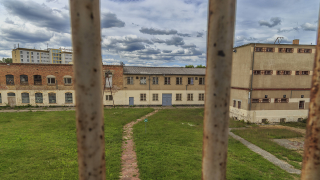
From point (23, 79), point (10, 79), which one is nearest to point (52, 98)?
point (23, 79)

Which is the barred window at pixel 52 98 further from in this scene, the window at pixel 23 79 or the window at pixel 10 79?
the window at pixel 10 79

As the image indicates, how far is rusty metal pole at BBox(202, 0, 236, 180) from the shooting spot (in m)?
2.24

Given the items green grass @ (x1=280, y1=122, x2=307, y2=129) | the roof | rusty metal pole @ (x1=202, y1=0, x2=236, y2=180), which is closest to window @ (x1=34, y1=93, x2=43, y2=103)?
the roof

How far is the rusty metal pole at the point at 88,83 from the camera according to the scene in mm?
2014

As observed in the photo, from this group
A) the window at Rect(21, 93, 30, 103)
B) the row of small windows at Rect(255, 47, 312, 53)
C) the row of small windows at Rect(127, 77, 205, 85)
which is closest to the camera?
the row of small windows at Rect(255, 47, 312, 53)

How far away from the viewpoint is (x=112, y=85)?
2816cm

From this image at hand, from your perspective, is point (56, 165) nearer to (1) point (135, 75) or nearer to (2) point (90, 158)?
(2) point (90, 158)

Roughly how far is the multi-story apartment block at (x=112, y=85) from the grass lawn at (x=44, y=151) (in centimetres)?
1165

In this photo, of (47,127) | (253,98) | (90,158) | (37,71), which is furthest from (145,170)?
(37,71)

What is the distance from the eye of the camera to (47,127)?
15.8m

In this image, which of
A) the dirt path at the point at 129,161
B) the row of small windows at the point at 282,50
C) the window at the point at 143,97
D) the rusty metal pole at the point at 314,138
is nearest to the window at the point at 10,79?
the window at the point at 143,97

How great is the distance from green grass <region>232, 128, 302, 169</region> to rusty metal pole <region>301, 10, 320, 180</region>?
913cm

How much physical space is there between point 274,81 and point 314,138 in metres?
20.4

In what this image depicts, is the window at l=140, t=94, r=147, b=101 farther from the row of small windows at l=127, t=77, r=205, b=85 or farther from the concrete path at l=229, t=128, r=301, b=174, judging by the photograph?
the concrete path at l=229, t=128, r=301, b=174
